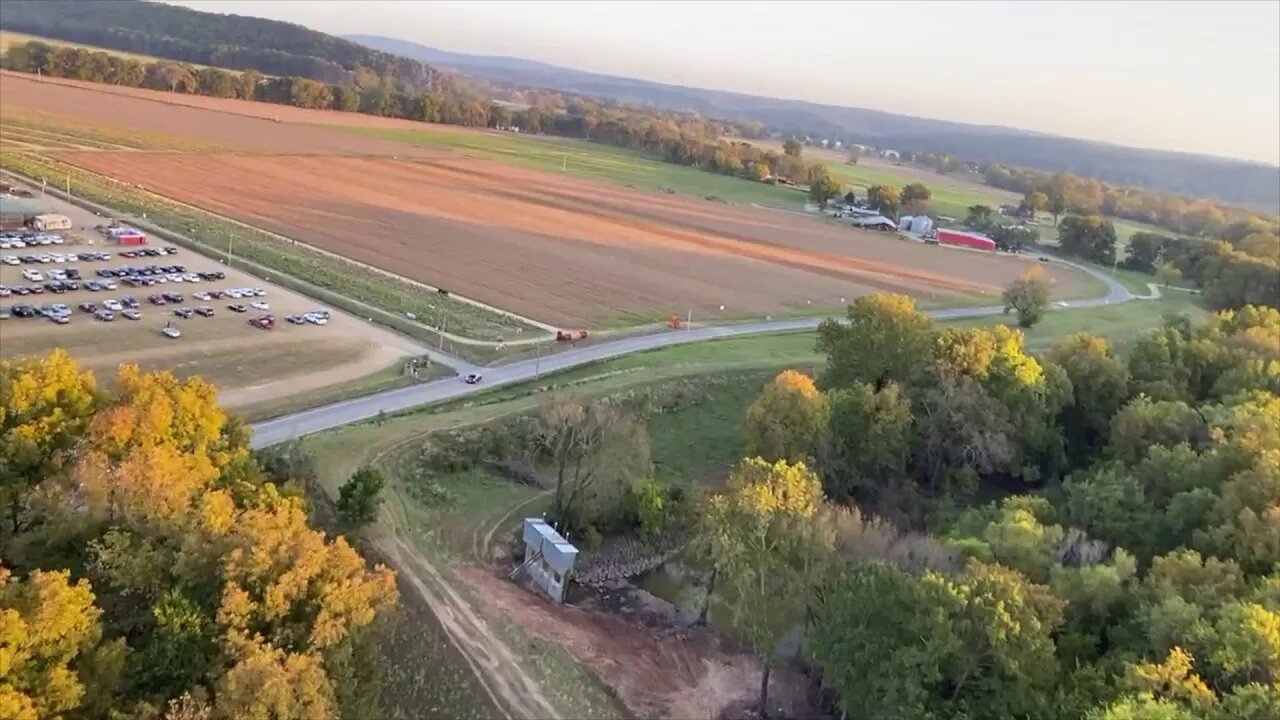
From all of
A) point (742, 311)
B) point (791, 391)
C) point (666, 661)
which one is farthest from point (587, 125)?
point (666, 661)

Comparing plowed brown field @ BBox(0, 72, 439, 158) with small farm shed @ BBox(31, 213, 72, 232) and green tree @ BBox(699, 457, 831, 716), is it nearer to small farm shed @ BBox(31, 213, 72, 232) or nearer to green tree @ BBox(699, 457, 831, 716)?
small farm shed @ BBox(31, 213, 72, 232)

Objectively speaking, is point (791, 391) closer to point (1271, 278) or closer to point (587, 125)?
point (1271, 278)

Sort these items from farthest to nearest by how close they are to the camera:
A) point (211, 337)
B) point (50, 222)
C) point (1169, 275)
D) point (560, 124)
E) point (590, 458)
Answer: point (560, 124)
point (1169, 275)
point (50, 222)
point (211, 337)
point (590, 458)

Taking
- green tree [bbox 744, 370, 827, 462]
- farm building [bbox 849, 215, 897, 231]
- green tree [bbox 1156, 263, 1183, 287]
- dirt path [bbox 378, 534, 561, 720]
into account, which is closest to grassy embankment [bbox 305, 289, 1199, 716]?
dirt path [bbox 378, 534, 561, 720]

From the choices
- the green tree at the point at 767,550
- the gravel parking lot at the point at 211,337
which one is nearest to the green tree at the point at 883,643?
the green tree at the point at 767,550

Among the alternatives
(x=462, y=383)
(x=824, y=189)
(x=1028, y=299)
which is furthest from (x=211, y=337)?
(x=824, y=189)

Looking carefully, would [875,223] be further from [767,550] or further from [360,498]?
[360,498]
